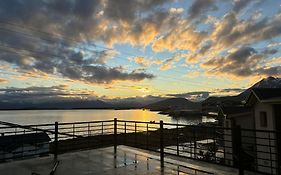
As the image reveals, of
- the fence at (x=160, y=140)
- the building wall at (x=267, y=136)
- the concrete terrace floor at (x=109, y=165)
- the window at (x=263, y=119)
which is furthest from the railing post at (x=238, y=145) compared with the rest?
the window at (x=263, y=119)

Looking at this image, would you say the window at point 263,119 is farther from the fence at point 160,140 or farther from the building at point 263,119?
the fence at point 160,140

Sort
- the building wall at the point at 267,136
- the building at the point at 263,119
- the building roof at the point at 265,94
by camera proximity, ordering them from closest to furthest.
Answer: the building at the point at 263,119 → the building wall at the point at 267,136 → the building roof at the point at 265,94

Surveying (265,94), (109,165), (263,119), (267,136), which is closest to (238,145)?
(109,165)

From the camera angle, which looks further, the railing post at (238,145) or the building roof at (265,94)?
the building roof at (265,94)

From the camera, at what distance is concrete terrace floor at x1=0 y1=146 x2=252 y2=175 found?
638 centimetres

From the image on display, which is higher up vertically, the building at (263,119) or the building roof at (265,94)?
the building roof at (265,94)

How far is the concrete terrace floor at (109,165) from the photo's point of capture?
638cm

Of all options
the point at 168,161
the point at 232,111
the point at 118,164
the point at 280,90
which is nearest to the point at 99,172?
the point at 118,164

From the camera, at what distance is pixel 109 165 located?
721 cm

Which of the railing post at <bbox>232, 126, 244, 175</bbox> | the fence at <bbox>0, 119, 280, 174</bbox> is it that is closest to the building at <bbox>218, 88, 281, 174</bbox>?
the fence at <bbox>0, 119, 280, 174</bbox>

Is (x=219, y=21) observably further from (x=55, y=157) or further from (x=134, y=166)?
(x=55, y=157)

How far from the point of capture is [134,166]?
7.02 m

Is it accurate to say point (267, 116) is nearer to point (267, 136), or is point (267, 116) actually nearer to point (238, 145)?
point (267, 136)

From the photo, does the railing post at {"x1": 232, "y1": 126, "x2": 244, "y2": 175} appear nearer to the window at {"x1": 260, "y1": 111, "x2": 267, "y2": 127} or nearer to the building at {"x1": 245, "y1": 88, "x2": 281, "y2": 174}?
the building at {"x1": 245, "y1": 88, "x2": 281, "y2": 174}
